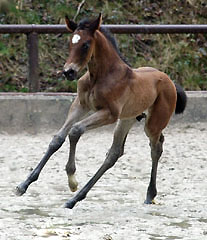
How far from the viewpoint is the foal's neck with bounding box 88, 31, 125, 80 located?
18.5ft

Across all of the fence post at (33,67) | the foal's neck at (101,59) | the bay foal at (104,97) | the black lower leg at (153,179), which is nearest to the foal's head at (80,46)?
the bay foal at (104,97)

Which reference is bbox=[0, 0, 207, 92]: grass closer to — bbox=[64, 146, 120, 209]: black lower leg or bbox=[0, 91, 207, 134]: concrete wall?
bbox=[0, 91, 207, 134]: concrete wall

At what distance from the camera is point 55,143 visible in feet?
18.0

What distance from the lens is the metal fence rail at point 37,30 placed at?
944 centimetres

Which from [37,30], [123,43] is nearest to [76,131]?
[37,30]

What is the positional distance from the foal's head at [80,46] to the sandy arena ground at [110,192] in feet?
3.63

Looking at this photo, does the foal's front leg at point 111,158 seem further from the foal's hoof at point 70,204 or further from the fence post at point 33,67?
the fence post at point 33,67

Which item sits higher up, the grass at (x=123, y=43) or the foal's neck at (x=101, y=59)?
the foal's neck at (x=101, y=59)

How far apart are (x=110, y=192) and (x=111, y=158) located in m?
0.47

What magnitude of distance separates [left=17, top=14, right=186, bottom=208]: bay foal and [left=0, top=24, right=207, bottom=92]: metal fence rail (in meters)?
3.43

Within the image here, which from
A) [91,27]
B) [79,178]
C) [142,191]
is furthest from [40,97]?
[91,27]

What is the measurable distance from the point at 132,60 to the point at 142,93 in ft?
20.2

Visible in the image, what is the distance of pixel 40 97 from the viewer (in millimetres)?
9273

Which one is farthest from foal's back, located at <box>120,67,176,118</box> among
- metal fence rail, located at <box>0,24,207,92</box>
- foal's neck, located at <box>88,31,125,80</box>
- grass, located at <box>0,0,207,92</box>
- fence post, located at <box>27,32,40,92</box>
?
grass, located at <box>0,0,207,92</box>
